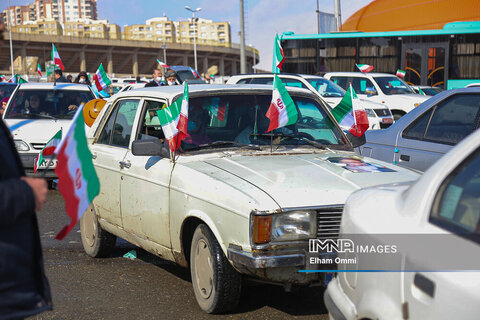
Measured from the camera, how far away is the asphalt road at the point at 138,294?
518 cm

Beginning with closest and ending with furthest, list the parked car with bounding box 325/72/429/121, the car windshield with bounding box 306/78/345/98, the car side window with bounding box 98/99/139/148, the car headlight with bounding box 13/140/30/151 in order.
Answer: the car side window with bounding box 98/99/139/148
the car headlight with bounding box 13/140/30/151
the car windshield with bounding box 306/78/345/98
the parked car with bounding box 325/72/429/121

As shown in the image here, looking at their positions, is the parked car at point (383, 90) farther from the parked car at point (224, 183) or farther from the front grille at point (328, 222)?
the front grille at point (328, 222)

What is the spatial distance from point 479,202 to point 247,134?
136 inches

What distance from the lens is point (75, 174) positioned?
294cm

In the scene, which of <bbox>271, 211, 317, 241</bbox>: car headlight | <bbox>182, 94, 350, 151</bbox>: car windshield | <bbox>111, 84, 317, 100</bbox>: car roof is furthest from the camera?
<bbox>111, 84, 317, 100</bbox>: car roof

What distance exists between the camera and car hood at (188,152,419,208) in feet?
15.0

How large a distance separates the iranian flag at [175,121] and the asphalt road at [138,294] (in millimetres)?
1209

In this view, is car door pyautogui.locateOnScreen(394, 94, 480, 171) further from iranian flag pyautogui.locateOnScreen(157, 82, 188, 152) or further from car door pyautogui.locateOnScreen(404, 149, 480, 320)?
car door pyautogui.locateOnScreen(404, 149, 480, 320)

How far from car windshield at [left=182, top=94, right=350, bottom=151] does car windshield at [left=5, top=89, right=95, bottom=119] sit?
6969 millimetres

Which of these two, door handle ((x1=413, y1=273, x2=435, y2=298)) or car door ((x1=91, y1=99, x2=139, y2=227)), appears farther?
car door ((x1=91, y1=99, x2=139, y2=227))

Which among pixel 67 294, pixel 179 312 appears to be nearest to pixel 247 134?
pixel 179 312

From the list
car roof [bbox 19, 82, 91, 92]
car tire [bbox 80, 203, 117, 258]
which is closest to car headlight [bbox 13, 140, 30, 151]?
car roof [bbox 19, 82, 91, 92]

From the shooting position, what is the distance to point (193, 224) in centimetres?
527

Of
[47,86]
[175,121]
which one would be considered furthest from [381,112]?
[175,121]
